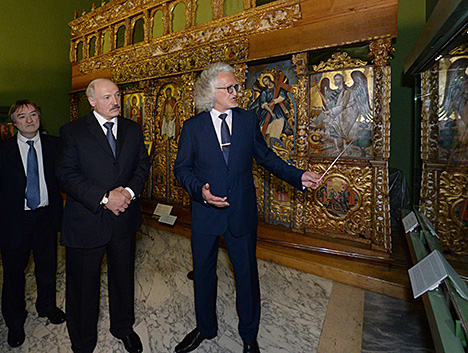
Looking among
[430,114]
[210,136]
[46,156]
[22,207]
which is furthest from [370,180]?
[22,207]

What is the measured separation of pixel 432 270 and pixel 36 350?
2989 mm

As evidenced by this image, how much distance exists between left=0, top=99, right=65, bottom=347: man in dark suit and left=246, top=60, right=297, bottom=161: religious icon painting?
317 cm

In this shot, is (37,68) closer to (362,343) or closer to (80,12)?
(80,12)

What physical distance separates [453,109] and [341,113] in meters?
2.06

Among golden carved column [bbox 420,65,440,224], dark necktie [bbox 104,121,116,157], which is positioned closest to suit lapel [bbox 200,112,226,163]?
dark necktie [bbox 104,121,116,157]

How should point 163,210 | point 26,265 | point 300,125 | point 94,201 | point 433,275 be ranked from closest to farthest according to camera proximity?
point 433,275 → point 94,201 → point 26,265 → point 300,125 → point 163,210

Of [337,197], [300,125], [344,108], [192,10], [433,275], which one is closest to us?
[433,275]

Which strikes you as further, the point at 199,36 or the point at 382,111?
the point at 199,36

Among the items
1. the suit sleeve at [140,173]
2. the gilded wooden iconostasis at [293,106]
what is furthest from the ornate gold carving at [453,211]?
the suit sleeve at [140,173]

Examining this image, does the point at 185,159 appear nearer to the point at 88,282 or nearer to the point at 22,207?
the point at 88,282

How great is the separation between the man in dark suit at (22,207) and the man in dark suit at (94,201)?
2.10 ft

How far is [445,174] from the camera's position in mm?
2186

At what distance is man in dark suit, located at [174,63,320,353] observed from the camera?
80.0 inches

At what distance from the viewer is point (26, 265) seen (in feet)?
8.12
